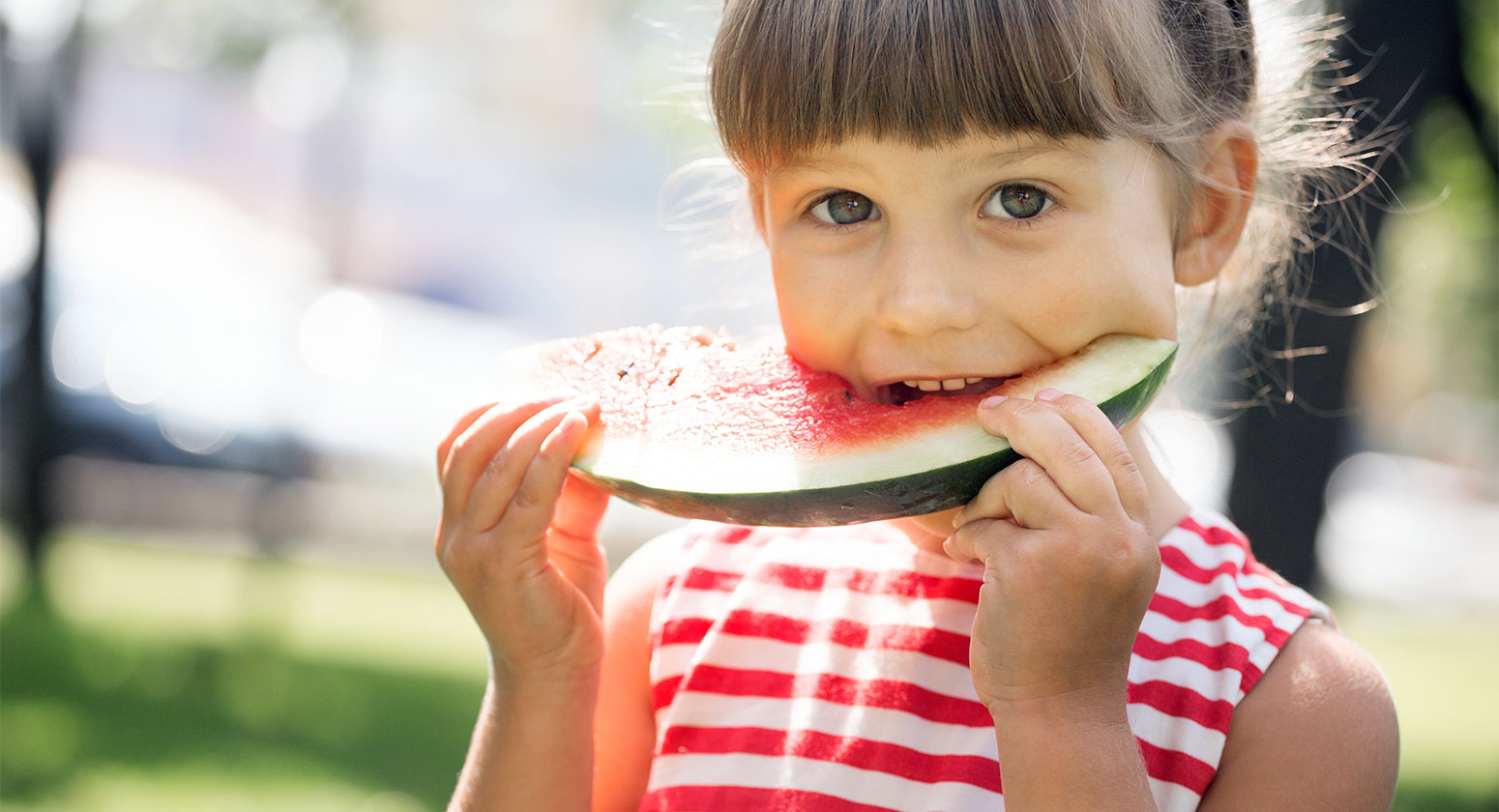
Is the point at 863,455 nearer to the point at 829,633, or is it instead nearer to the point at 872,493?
the point at 872,493

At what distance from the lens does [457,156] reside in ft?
56.3

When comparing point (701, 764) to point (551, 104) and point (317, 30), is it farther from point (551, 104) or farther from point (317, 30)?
point (551, 104)

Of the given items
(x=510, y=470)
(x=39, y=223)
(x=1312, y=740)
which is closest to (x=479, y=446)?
(x=510, y=470)

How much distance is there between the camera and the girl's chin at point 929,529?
5.81 feet

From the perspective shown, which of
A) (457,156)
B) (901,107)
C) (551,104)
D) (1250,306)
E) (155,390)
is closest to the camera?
(901,107)

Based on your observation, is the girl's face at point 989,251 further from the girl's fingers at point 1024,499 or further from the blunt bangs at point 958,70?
the girl's fingers at point 1024,499

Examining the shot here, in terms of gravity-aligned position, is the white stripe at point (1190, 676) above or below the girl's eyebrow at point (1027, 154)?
below

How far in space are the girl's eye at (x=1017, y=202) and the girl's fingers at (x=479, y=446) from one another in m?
0.72

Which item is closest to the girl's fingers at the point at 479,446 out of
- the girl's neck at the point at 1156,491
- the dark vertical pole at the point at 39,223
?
the girl's neck at the point at 1156,491

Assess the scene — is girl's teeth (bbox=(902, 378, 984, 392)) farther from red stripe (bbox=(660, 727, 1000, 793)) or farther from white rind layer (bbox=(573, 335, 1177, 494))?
red stripe (bbox=(660, 727, 1000, 793))

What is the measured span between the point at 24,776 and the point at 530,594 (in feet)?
13.9

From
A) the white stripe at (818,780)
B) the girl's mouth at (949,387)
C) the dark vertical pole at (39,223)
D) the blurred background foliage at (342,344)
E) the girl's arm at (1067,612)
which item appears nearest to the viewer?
the girl's arm at (1067,612)

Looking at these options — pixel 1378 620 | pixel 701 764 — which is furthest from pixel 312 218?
pixel 701 764

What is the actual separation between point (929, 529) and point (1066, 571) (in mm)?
422
